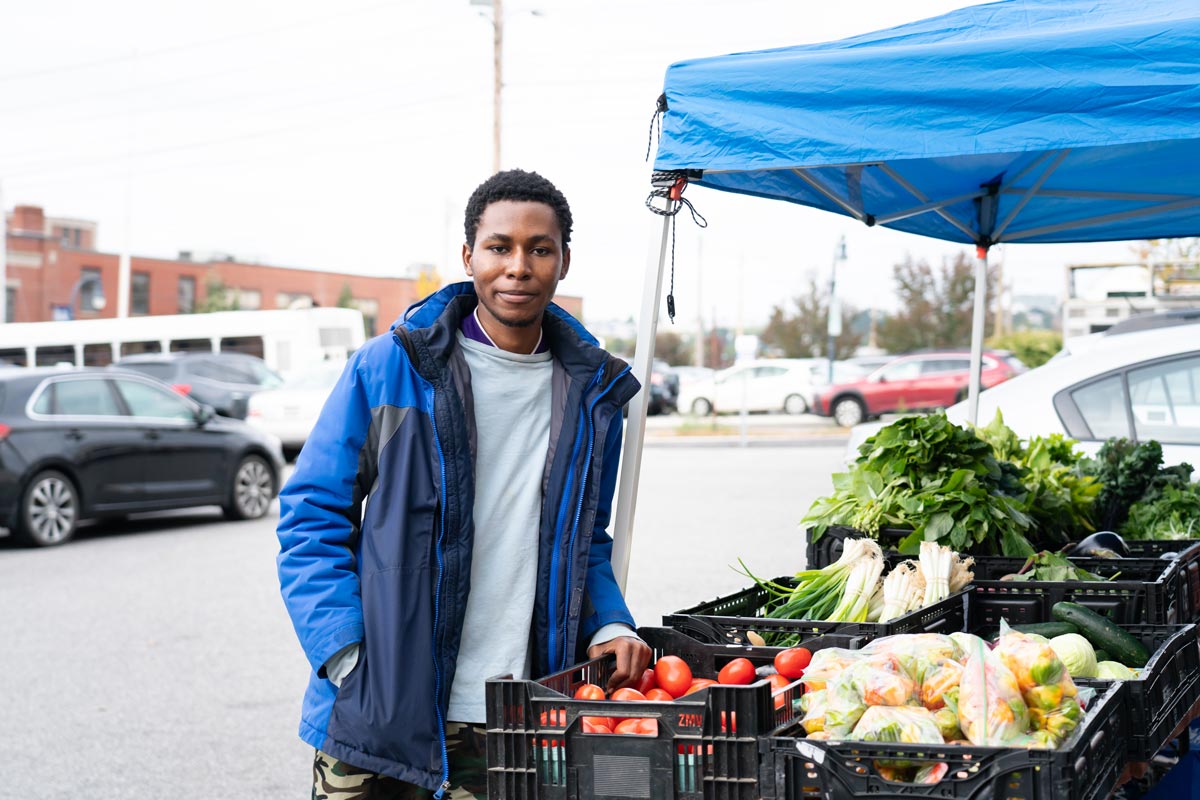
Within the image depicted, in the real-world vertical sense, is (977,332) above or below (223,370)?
below

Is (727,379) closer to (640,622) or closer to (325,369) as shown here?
(325,369)

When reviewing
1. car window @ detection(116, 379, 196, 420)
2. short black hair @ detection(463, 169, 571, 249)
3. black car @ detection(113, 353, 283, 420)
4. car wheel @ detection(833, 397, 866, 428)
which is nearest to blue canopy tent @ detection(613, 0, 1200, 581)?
short black hair @ detection(463, 169, 571, 249)

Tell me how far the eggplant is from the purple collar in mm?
2471

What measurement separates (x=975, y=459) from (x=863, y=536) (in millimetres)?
726

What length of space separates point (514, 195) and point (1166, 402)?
5.45 m

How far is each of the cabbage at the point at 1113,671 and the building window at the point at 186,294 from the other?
60957mm

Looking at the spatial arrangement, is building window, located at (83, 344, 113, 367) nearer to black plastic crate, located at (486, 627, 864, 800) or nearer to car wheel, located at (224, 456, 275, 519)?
car wheel, located at (224, 456, 275, 519)

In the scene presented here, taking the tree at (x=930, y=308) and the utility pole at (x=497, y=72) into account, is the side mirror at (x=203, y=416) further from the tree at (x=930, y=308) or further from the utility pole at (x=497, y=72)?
the tree at (x=930, y=308)

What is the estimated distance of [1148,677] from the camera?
2.85m

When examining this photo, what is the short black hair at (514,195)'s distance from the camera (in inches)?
118

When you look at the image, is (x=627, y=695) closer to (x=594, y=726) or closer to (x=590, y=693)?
(x=590, y=693)

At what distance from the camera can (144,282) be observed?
58.8 metres

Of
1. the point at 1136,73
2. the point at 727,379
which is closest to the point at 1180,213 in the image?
the point at 1136,73

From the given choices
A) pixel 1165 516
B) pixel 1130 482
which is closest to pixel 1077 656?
pixel 1165 516
